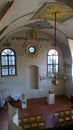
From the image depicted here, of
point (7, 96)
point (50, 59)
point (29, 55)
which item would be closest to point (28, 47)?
point (29, 55)

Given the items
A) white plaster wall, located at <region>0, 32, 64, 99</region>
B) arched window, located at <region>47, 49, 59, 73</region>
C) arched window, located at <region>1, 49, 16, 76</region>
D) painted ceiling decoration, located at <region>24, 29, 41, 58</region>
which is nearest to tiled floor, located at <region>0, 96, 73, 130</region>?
white plaster wall, located at <region>0, 32, 64, 99</region>

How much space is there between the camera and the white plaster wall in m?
15.8

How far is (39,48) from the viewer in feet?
52.8

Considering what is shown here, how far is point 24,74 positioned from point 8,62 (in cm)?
174

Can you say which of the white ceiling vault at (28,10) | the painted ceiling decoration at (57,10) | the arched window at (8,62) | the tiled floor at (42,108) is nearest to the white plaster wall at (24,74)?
the arched window at (8,62)

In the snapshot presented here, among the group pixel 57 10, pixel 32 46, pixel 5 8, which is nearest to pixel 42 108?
pixel 32 46

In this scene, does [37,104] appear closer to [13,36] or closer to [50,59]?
[50,59]

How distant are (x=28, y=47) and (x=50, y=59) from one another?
7.67ft

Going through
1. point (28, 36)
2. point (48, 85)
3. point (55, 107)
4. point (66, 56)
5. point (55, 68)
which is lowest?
point (55, 107)

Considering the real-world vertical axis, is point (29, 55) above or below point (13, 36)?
below

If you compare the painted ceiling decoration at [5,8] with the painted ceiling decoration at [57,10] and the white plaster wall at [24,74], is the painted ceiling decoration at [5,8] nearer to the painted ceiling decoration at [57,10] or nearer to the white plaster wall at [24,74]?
the painted ceiling decoration at [57,10]

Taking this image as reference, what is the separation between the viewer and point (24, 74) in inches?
638

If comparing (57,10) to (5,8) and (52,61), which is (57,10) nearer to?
(5,8)

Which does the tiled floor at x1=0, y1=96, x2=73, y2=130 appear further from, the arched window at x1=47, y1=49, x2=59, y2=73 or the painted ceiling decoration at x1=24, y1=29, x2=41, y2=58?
the painted ceiling decoration at x1=24, y1=29, x2=41, y2=58
